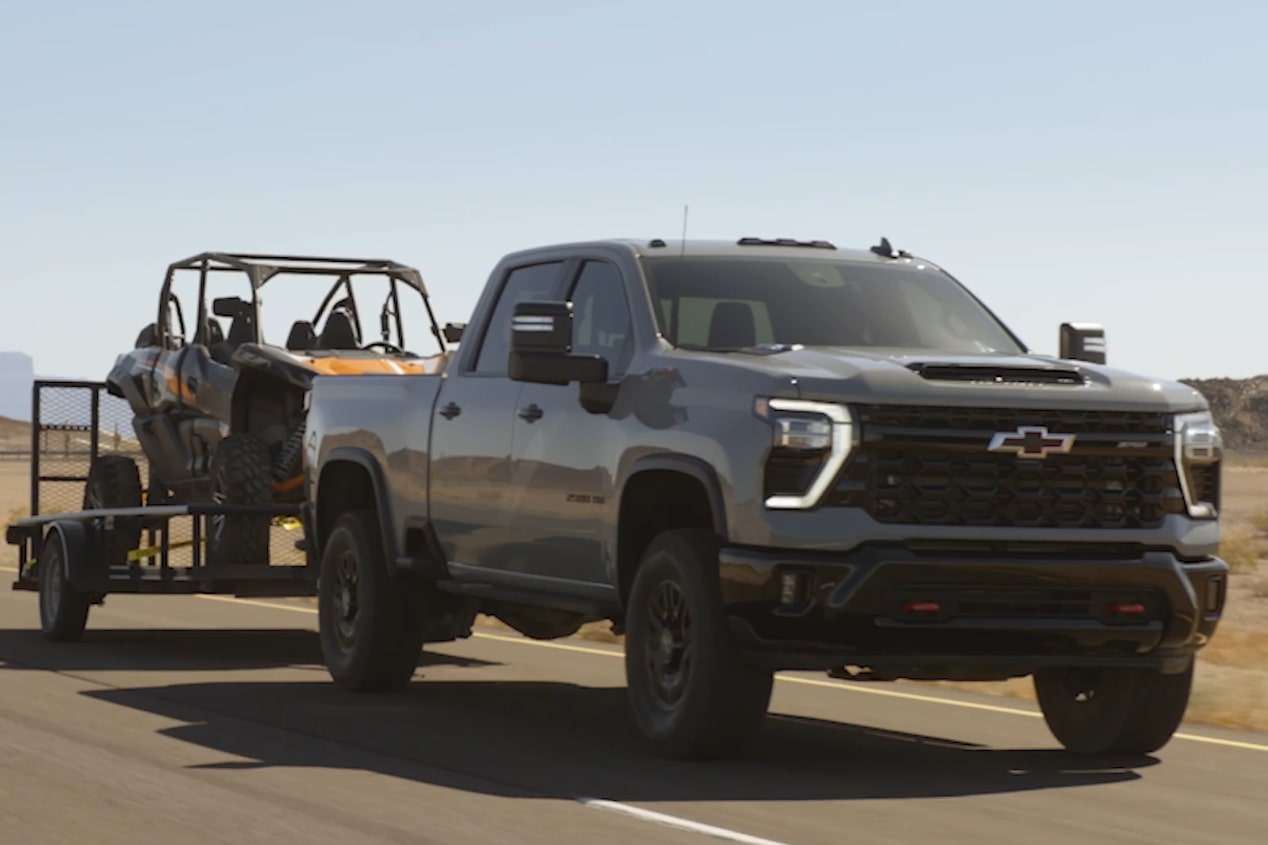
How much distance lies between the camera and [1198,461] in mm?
10008

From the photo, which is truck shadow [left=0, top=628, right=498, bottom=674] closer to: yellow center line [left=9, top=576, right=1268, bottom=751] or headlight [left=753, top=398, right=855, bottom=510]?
yellow center line [left=9, top=576, right=1268, bottom=751]

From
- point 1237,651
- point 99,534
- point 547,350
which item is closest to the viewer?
point 547,350

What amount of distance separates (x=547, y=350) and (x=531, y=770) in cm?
185

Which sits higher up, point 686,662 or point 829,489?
point 829,489

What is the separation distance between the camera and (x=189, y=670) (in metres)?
14.5

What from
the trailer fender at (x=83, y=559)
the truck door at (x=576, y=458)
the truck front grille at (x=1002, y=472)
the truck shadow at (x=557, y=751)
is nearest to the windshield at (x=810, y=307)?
the truck door at (x=576, y=458)

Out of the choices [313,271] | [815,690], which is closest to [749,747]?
[815,690]

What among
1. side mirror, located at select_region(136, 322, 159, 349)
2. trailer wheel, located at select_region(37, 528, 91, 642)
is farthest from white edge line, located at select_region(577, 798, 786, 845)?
side mirror, located at select_region(136, 322, 159, 349)

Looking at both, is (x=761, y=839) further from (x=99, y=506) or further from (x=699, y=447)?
(x=99, y=506)

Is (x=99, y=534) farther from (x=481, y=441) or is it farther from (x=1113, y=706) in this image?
(x=1113, y=706)

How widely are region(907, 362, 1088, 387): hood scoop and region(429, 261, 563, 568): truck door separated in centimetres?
259

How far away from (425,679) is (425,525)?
1954 mm

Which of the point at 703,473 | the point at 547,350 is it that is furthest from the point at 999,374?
the point at 547,350

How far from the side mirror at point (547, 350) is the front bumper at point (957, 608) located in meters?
1.34
